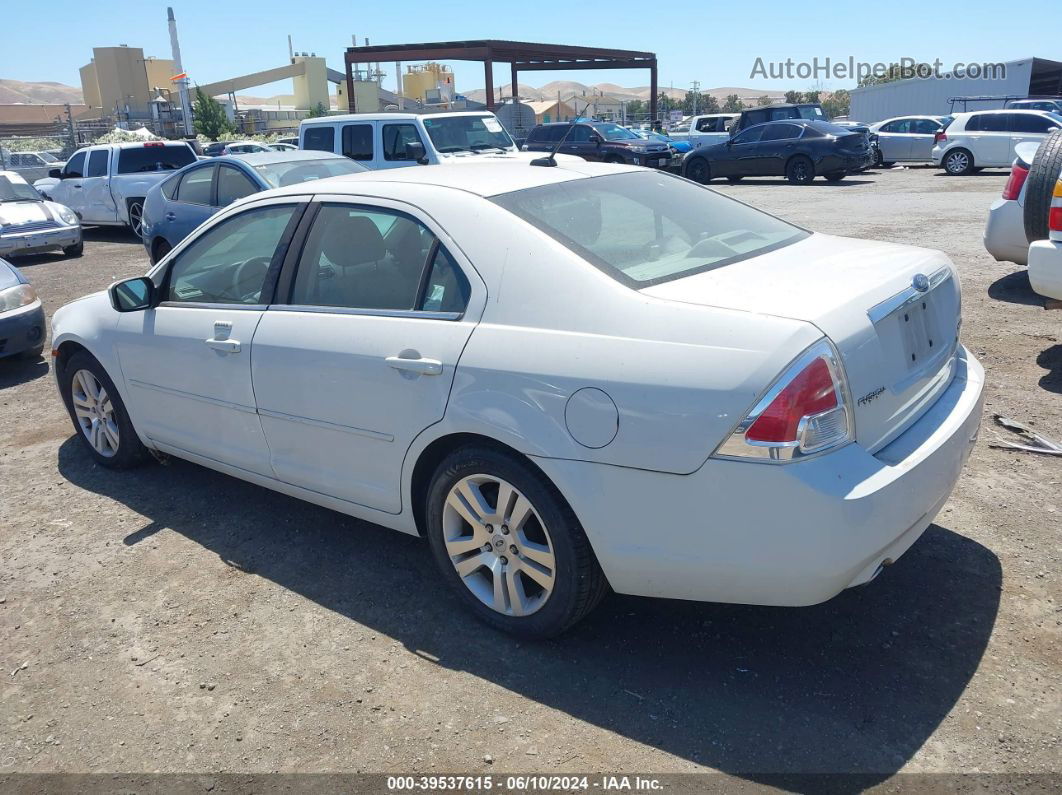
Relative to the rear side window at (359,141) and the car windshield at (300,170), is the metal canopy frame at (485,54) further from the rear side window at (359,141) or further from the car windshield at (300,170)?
the car windshield at (300,170)

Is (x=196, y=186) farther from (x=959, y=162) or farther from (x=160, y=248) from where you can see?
(x=959, y=162)

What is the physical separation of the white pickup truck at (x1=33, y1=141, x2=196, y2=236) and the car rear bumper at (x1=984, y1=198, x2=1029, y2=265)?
14.9 meters

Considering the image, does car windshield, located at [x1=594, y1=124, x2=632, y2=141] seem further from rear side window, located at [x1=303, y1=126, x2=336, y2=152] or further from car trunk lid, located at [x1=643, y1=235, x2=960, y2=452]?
car trunk lid, located at [x1=643, y1=235, x2=960, y2=452]

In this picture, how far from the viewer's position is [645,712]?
2.90 m

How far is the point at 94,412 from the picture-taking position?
5156mm

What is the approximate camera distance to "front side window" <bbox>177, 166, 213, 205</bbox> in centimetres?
1050

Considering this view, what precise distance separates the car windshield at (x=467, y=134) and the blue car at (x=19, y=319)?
295 inches

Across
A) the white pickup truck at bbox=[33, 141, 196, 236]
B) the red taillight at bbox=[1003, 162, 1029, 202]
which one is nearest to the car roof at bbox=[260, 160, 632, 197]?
the red taillight at bbox=[1003, 162, 1029, 202]

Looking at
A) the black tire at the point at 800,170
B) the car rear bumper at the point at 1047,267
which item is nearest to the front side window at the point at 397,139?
the car rear bumper at the point at 1047,267

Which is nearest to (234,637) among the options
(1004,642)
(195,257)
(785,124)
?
(195,257)

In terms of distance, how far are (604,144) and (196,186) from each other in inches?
Answer: 539

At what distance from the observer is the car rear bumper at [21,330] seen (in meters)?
7.37

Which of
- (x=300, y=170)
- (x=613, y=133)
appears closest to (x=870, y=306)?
(x=300, y=170)

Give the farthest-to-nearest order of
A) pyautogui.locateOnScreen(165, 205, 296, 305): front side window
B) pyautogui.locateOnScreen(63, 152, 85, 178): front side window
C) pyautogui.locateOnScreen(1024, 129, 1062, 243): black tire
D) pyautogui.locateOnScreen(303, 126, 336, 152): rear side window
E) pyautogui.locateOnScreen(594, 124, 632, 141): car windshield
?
pyautogui.locateOnScreen(594, 124, 632, 141): car windshield → pyautogui.locateOnScreen(63, 152, 85, 178): front side window → pyautogui.locateOnScreen(303, 126, 336, 152): rear side window → pyautogui.locateOnScreen(1024, 129, 1062, 243): black tire → pyautogui.locateOnScreen(165, 205, 296, 305): front side window
